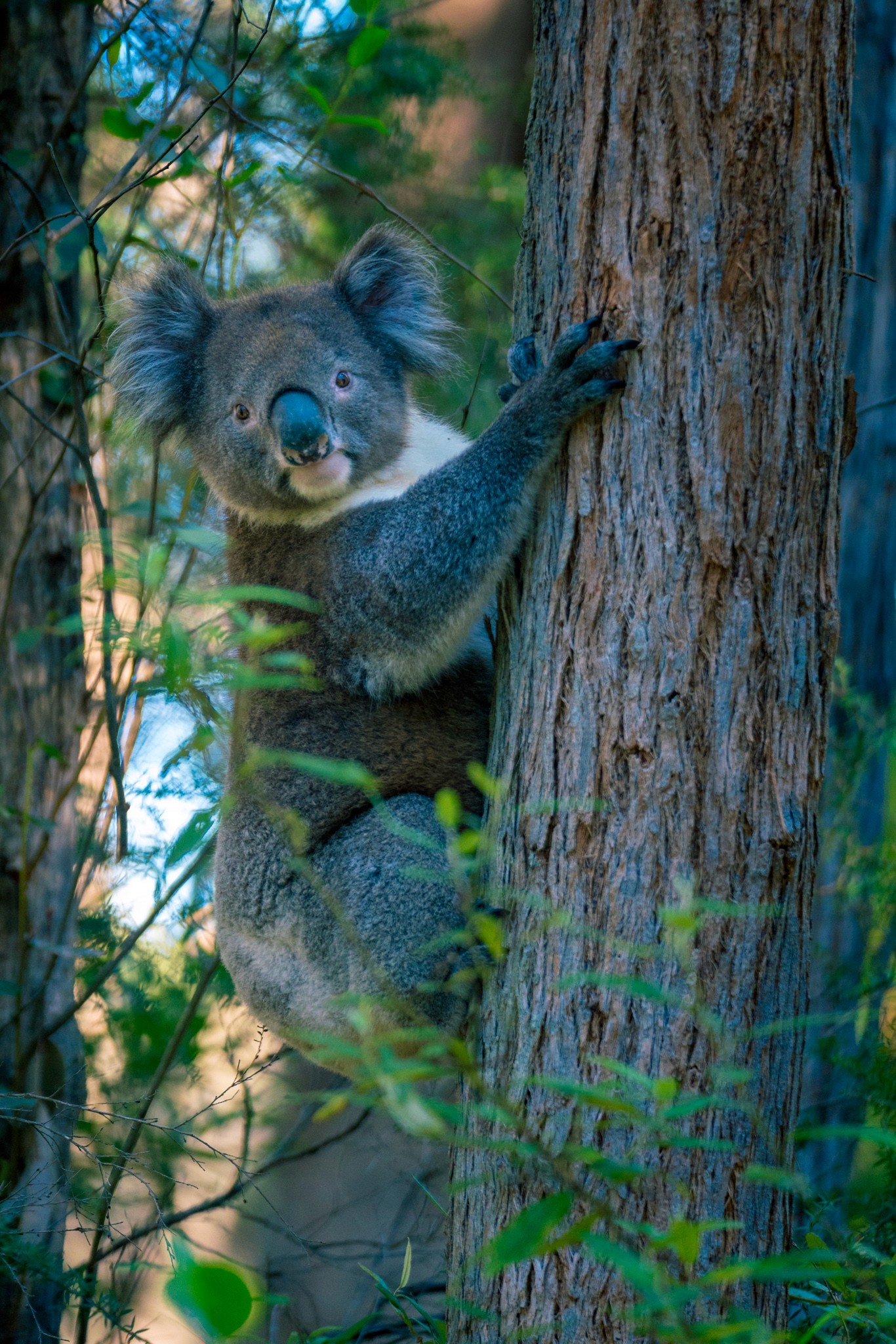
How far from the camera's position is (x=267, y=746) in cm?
283

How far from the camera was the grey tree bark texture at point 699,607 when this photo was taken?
1.84 metres

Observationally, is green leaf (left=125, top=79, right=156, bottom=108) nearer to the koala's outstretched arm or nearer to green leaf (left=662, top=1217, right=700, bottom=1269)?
the koala's outstretched arm

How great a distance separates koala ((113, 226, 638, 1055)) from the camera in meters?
2.38

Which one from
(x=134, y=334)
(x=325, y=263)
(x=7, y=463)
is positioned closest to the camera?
(x=134, y=334)

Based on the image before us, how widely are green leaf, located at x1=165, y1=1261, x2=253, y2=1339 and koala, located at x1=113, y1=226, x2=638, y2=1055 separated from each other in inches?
42.1

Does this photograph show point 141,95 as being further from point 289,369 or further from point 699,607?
point 699,607

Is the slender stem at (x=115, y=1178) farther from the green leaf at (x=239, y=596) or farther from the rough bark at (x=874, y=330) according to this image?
the rough bark at (x=874, y=330)

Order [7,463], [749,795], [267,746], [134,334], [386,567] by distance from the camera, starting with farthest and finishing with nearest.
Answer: [7,463]
[134,334]
[267,746]
[386,567]
[749,795]

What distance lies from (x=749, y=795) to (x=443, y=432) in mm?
1765

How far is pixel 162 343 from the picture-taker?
10.2 ft

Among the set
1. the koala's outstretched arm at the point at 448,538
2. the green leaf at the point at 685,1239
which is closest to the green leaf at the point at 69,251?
the koala's outstretched arm at the point at 448,538

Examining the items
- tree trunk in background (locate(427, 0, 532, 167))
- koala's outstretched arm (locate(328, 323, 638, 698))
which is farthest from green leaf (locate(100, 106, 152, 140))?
tree trunk in background (locate(427, 0, 532, 167))

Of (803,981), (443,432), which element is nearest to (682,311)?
(803,981)

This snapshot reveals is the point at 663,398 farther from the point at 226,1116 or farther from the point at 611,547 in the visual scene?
the point at 226,1116
